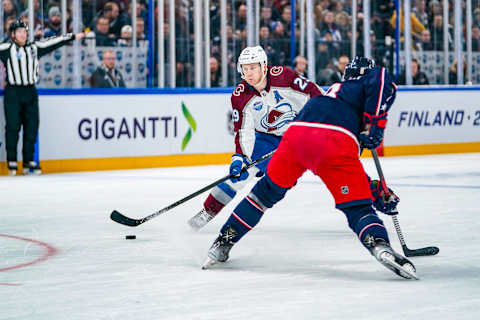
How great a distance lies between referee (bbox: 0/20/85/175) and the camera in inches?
376

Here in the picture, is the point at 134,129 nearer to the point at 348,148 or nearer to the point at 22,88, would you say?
the point at 22,88

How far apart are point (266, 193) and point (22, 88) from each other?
5821 millimetres

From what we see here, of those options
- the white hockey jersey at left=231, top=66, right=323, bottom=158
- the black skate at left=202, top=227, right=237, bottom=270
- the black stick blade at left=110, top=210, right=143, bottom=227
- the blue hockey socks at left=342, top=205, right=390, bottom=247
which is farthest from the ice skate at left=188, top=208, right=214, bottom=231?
the blue hockey socks at left=342, top=205, right=390, bottom=247

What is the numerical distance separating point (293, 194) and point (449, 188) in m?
1.41

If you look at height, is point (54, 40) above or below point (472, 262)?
above

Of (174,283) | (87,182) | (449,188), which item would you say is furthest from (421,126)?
(174,283)

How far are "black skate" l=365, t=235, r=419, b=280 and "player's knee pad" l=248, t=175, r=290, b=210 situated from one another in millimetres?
497

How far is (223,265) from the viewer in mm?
4523

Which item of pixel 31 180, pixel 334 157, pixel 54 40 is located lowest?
pixel 31 180

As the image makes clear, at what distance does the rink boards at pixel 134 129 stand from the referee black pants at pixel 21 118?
0.17 metres

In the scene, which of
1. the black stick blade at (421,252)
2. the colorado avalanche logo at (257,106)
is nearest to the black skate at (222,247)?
the black stick blade at (421,252)

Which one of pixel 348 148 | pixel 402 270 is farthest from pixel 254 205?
pixel 402 270

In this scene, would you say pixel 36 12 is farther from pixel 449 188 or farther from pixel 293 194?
pixel 449 188

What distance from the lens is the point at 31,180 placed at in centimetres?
916
